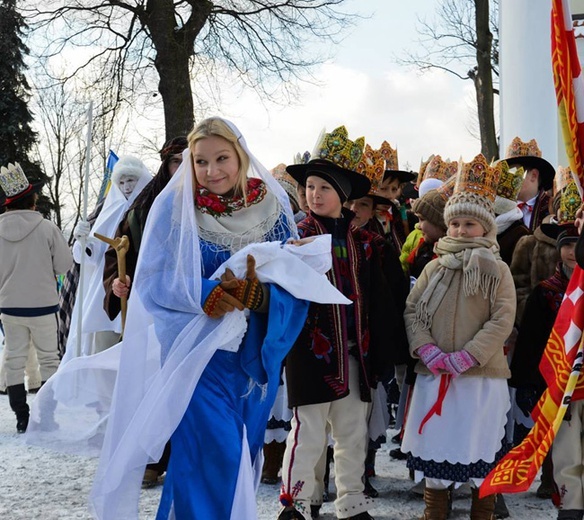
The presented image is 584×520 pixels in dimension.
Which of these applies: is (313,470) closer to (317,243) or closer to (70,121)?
(317,243)

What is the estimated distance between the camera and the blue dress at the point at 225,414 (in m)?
3.28

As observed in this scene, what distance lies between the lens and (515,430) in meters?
5.64

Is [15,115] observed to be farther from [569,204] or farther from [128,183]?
[569,204]

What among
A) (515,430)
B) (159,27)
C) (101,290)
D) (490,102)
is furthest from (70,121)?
(515,430)

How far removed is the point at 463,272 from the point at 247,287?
5.60ft

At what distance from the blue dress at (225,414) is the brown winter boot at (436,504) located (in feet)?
4.45

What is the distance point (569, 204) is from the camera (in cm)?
494

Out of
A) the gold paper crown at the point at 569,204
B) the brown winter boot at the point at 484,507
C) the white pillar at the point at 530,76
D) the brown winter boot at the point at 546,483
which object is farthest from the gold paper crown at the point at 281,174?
the white pillar at the point at 530,76

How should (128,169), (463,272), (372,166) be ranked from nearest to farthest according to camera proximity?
(463,272) < (372,166) < (128,169)

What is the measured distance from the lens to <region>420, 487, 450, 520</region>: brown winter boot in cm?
464

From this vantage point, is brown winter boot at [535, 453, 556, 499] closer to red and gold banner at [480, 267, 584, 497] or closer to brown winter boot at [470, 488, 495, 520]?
brown winter boot at [470, 488, 495, 520]

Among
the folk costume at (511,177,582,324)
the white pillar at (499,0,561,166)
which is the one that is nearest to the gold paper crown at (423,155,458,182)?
the folk costume at (511,177,582,324)

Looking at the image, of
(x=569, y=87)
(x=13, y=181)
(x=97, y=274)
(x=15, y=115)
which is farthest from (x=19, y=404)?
(x=15, y=115)

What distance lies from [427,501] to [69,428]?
1.89 meters
